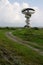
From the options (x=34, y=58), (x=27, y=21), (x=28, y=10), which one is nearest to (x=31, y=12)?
(x=28, y=10)

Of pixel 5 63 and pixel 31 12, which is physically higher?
pixel 31 12

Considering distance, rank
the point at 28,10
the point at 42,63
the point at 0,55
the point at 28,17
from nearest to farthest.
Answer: the point at 0,55
the point at 42,63
the point at 28,10
the point at 28,17

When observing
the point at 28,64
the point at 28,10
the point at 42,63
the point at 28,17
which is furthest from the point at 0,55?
the point at 28,17

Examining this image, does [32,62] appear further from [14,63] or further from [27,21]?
[27,21]

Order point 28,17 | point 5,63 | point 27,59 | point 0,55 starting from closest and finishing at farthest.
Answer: point 5,63, point 0,55, point 27,59, point 28,17

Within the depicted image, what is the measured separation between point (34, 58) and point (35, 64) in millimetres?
3261

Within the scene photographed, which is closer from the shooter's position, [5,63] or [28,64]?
[5,63]

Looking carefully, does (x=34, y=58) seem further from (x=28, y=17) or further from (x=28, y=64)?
(x=28, y=17)

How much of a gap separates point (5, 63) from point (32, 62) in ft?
18.0

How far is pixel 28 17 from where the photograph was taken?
133250 millimetres

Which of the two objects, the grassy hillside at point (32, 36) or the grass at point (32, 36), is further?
the grassy hillside at point (32, 36)

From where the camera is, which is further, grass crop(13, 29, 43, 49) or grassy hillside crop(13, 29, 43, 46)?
grassy hillside crop(13, 29, 43, 46)

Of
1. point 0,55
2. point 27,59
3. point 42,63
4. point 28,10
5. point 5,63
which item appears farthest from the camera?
point 28,10

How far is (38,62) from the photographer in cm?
2562
